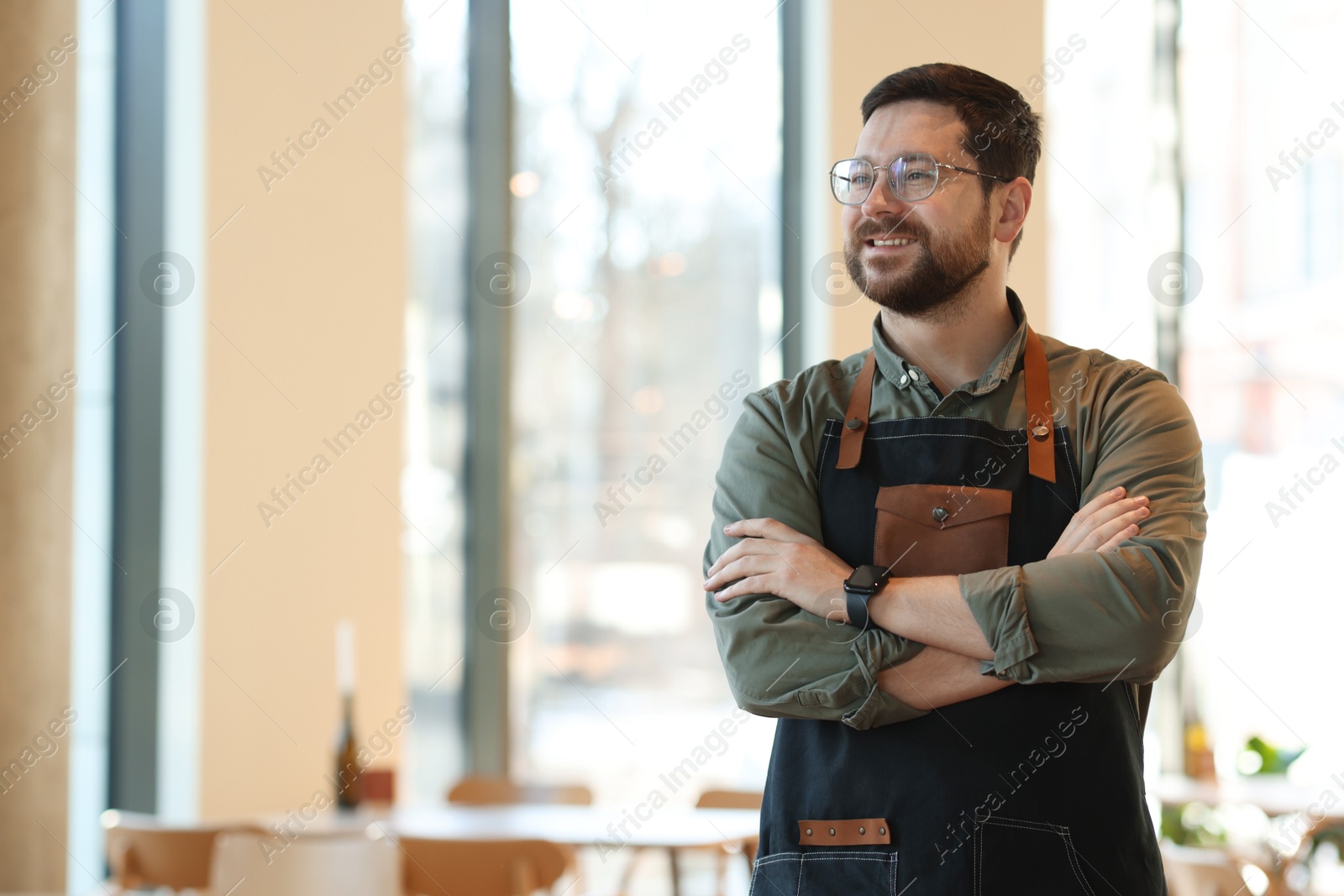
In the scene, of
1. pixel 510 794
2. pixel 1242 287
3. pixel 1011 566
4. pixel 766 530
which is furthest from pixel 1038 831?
pixel 1242 287

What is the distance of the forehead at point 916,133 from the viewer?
174 centimetres

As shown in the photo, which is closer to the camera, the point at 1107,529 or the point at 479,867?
the point at 1107,529

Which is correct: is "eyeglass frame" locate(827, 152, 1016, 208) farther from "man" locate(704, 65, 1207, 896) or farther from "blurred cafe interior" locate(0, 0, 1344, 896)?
"blurred cafe interior" locate(0, 0, 1344, 896)

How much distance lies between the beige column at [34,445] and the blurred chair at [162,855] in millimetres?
618

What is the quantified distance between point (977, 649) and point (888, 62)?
12.3 ft

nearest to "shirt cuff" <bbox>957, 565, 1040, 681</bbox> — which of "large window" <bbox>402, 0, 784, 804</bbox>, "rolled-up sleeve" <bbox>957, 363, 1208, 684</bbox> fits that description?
"rolled-up sleeve" <bbox>957, 363, 1208, 684</bbox>

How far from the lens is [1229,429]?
17.5ft

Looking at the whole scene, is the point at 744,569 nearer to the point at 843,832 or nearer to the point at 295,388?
the point at 843,832

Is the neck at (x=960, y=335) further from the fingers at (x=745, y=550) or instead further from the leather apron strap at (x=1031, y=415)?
the fingers at (x=745, y=550)

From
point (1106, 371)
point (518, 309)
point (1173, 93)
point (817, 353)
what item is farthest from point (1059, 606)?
point (1173, 93)

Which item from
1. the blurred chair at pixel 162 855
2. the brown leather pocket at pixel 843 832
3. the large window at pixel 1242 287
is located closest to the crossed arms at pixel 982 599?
the brown leather pocket at pixel 843 832

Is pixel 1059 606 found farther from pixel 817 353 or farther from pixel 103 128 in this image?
pixel 103 128

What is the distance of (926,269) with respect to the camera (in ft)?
5.65

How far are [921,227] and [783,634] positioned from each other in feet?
2.01
